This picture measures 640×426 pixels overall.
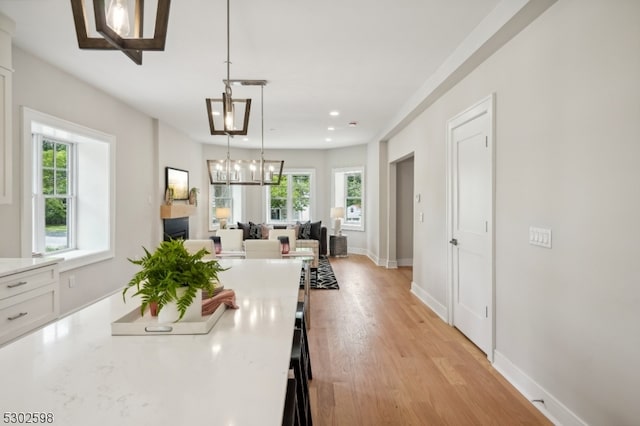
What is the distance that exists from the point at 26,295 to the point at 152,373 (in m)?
2.14

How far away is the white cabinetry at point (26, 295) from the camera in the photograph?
2297 millimetres

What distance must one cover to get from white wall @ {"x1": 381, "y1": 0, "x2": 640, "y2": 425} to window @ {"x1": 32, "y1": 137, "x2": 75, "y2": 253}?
4.49 meters

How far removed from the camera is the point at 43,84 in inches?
138

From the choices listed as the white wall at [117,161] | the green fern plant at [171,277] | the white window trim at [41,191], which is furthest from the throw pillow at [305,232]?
the green fern plant at [171,277]

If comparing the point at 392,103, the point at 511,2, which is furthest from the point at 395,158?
the point at 511,2

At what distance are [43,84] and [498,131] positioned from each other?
411 centimetres

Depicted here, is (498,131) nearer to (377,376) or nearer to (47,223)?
(377,376)

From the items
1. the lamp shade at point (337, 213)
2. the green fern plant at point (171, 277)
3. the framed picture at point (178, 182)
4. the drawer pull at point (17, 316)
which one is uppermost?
the framed picture at point (178, 182)

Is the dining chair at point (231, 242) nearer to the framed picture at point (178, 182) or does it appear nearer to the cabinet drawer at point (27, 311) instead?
the framed picture at point (178, 182)

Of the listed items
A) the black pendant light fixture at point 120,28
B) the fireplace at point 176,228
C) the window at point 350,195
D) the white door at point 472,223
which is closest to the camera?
the black pendant light fixture at point 120,28

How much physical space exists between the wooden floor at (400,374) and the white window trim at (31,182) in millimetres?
2698

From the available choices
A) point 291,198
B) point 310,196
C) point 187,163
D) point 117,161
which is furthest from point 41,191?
point 310,196

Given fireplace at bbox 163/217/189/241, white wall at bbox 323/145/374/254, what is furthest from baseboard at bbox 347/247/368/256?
fireplace at bbox 163/217/189/241

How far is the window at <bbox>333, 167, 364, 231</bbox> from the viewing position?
Answer: 29.7ft
